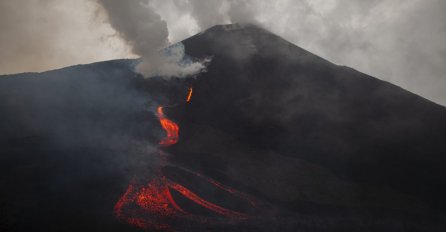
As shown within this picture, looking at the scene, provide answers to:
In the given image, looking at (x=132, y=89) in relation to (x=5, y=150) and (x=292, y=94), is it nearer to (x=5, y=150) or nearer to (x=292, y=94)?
(x=5, y=150)

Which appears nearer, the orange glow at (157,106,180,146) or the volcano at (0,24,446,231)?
the volcano at (0,24,446,231)

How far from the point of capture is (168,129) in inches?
1102

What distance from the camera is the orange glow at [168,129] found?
25866mm

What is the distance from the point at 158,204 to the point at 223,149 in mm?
8298

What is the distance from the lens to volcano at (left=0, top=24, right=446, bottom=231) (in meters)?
17.5

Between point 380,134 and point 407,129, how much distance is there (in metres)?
2.13

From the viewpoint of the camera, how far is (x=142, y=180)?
776 inches

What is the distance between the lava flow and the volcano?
0.10 metres

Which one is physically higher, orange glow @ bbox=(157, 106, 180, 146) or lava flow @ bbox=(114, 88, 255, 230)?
orange glow @ bbox=(157, 106, 180, 146)

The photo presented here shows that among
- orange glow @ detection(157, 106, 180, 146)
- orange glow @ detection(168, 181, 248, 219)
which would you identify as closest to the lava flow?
orange glow @ detection(168, 181, 248, 219)

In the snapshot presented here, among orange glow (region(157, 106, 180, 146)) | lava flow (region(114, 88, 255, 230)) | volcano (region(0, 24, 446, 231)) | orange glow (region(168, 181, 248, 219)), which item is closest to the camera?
lava flow (region(114, 88, 255, 230))

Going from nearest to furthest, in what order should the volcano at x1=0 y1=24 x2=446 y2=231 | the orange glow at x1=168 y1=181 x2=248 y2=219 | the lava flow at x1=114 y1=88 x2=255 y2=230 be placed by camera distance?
the lava flow at x1=114 y1=88 x2=255 y2=230 < the volcano at x1=0 y1=24 x2=446 y2=231 < the orange glow at x1=168 y1=181 x2=248 y2=219

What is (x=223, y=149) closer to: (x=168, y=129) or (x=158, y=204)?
(x=168, y=129)

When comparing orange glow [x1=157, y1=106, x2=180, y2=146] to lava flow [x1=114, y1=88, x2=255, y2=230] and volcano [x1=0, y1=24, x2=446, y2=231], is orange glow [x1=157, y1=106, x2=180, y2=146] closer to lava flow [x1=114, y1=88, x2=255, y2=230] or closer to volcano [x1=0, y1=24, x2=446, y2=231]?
volcano [x1=0, y1=24, x2=446, y2=231]
